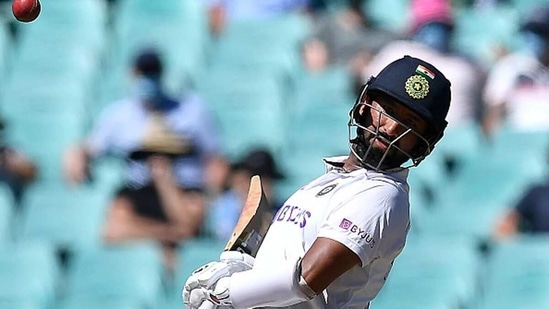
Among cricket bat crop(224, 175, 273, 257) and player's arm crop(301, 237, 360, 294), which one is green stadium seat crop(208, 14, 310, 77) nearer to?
cricket bat crop(224, 175, 273, 257)

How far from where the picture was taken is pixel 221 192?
8.43 meters

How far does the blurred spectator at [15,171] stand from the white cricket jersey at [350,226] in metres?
5.16

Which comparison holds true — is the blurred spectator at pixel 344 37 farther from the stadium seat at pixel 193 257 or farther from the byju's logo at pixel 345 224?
Result: the byju's logo at pixel 345 224

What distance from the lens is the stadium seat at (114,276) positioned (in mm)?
7836

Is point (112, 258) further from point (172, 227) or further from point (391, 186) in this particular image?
point (391, 186)

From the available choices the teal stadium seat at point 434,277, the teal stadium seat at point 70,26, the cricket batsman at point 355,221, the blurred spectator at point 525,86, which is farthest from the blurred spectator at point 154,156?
the cricket batsman at point 355,221

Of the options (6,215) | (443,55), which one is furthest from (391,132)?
(443,55)

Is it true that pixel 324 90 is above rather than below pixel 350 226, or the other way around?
above

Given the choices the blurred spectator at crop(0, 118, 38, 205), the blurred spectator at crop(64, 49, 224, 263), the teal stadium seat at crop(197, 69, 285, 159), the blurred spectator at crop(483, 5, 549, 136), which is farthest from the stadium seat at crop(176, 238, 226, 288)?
the blurred spectator at crop(483, 5, 549, 136)

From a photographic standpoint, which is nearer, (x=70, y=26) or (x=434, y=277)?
(x=434, y=277)

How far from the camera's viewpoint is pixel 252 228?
416cm

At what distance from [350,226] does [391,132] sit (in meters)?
0.30

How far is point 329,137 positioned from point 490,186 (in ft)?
4.35

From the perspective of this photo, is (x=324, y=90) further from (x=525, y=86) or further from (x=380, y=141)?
(x=380, y=141)
